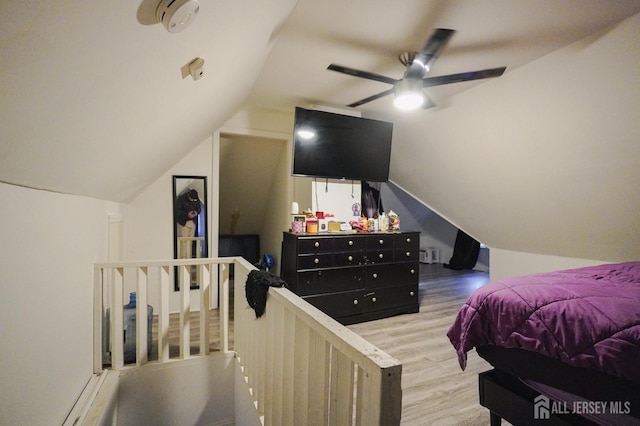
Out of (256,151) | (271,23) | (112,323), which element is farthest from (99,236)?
(256,151)

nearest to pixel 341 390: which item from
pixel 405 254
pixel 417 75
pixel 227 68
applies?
pixel 227 68

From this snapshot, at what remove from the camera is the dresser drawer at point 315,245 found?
2967 millimetres

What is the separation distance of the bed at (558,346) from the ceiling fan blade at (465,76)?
1.35m

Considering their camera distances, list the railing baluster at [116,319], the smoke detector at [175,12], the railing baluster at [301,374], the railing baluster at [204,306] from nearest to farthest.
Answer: the smoke detector at [175,12], the railing baluster at [301,374], the railing baluster at [116,319], the railing baluster at [204,306]

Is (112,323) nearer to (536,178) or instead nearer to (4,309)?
(4,309)

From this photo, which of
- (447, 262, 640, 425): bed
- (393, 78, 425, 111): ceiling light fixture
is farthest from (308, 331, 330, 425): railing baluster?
(393, 78, 425, 111): ceiling light fixture

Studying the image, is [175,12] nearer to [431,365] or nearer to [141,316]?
[141,316]

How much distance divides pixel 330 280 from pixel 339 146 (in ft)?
4.73

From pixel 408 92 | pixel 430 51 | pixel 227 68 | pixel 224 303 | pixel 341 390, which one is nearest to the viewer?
pixel 341 390

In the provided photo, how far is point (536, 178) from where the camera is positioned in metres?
2.91

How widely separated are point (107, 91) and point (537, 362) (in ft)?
6.73

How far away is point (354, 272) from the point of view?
→ 3.21 meters

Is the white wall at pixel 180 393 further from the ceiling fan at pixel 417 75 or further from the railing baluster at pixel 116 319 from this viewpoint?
the ceiling fan at pixel 417 75

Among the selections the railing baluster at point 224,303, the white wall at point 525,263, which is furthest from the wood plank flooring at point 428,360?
the white wall at point 525,263
